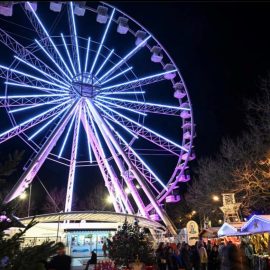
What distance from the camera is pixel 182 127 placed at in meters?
26.0

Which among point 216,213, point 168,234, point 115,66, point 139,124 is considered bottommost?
point 168,234

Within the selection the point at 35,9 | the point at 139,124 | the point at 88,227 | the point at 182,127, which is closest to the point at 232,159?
the point at 182,127

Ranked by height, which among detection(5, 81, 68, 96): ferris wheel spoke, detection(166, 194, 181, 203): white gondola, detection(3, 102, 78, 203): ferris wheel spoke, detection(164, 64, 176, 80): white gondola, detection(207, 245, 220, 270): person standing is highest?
detection(164, 64, 176, 80): white gondola

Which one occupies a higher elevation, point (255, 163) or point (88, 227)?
point (255, 163)

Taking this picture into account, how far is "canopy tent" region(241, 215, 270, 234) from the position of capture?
1431cm

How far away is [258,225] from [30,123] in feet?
43.9

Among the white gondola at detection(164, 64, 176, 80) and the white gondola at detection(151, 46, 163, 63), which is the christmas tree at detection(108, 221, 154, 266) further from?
the white gondola at detection(151, 46, 163, 63)

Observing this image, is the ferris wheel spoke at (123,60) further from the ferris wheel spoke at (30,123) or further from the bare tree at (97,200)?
the bare tree at (97,200)

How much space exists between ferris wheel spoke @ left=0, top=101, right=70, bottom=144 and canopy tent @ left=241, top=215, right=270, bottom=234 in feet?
42.0

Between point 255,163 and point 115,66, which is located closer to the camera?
point 115,66

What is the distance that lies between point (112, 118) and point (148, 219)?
685cm

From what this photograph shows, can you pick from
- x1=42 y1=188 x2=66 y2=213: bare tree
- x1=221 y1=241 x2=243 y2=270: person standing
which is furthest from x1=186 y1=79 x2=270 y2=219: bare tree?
x1=42 y1=188 x2=66 y2=213: bare tree

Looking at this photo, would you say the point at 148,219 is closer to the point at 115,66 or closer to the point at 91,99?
the point at 91,99

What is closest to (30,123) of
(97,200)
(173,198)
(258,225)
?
(173,198)
